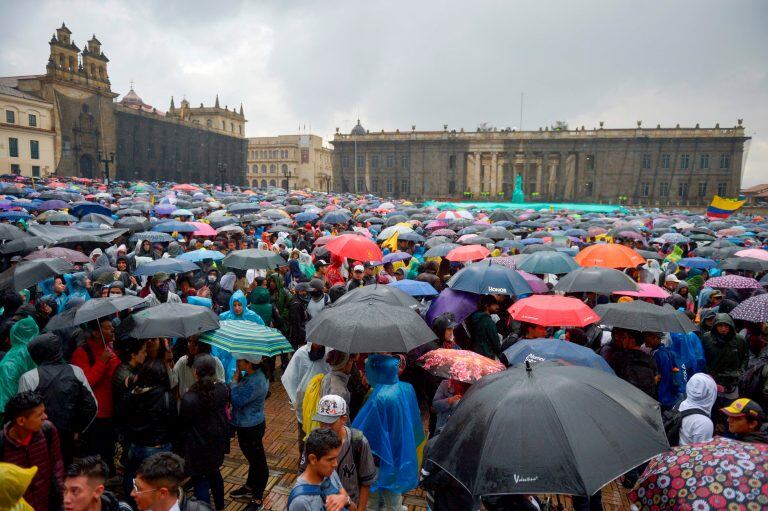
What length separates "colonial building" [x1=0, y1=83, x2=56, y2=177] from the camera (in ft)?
138

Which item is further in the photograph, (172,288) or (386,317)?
(172,288)

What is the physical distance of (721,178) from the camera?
52.7 meters

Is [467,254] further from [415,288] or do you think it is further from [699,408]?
[699,408]

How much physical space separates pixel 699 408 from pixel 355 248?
5153 mm

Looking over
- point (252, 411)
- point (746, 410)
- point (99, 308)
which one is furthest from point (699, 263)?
point (99, 308)

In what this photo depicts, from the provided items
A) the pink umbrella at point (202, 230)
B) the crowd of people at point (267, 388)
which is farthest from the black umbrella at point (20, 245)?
the pink umbrella at point (202, 230)

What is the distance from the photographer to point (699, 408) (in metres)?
3.74

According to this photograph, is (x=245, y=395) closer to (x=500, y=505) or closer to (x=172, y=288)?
(x=500, y=505)

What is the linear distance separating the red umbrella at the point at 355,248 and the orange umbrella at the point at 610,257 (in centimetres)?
351

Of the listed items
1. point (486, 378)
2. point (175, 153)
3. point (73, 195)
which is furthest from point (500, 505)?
point (175, 153)

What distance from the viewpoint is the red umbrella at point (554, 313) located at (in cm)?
485

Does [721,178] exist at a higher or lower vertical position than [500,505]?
higher

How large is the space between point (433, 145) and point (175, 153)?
3171 centimetres

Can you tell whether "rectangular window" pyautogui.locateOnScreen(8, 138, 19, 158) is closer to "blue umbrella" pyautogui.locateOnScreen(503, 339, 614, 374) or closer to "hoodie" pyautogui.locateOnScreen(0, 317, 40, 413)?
"hoodie" pyautogui.locateOnScreen(0, 317, 40, 413)
